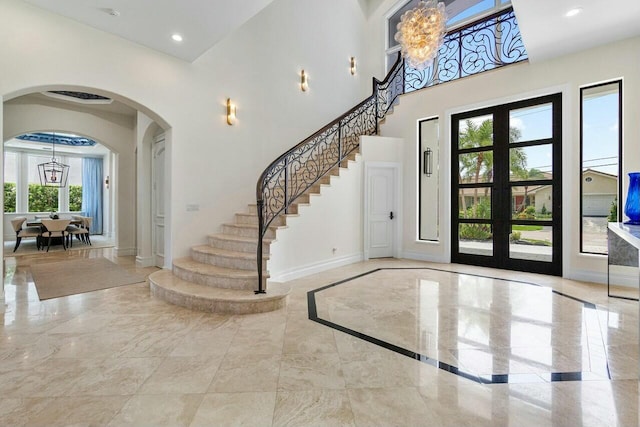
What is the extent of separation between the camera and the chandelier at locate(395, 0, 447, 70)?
439 cm

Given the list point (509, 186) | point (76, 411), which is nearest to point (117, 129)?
point (76, 411)

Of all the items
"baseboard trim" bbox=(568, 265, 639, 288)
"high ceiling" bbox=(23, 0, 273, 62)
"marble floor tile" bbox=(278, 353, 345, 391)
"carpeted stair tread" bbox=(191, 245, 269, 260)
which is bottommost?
"marble floor tile" bbox=(278, 353, 345, 391)

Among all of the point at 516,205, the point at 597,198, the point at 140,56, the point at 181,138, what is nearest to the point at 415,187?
the point at 516,205

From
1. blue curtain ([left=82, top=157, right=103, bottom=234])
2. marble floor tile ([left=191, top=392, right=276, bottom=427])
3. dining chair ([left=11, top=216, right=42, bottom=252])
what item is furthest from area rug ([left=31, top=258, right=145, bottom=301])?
blue curtain ([left=82, top=157, right=103, bottom=234])

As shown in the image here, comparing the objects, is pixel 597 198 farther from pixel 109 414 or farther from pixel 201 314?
pixel 109 414

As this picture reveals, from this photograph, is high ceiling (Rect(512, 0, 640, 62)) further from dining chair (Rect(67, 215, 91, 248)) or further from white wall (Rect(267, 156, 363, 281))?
dining chair (Rect(67, 215, 91, 248))

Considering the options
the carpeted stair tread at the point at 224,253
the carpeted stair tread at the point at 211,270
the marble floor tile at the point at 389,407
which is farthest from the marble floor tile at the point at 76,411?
the carpeted stair tread at the point at 224,253

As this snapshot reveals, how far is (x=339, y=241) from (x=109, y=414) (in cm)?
414

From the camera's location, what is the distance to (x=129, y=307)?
3445mm

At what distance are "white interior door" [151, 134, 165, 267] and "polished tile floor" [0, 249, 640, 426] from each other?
174 cm

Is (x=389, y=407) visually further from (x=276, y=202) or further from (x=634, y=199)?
(x=276, y=202)

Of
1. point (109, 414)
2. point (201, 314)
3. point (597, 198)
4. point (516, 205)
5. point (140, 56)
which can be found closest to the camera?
point (109, 414)

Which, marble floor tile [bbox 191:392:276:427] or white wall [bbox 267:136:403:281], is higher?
white wall [bbox 267:136:403:281]

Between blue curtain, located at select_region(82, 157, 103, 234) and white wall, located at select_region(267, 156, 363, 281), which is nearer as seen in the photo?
white wall, located at select_region(267, 156, 363, 281)
